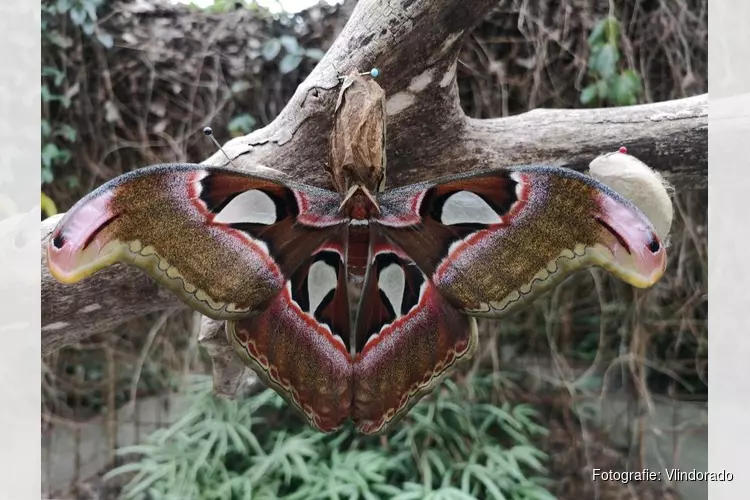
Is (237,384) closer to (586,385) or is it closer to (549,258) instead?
(549,258)

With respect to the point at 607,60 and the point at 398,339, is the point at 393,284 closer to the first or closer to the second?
the point at 398,339

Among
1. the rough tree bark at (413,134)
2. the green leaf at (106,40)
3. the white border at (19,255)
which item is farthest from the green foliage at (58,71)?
the rough tree bark at (413,134)

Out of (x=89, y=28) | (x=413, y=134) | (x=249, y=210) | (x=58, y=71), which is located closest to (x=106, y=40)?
(x=89, y=28)

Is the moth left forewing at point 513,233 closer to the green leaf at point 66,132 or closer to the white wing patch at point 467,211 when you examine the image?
the white wing patch at point 467,211

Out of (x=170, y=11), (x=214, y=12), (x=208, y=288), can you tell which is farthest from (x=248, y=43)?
(x=208, y=288)

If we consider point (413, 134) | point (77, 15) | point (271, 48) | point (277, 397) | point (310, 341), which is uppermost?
point (77, 15)
